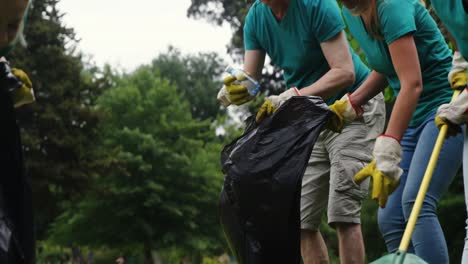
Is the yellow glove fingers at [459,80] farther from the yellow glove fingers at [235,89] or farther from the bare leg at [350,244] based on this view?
the yellow glove fingers at [235,89]

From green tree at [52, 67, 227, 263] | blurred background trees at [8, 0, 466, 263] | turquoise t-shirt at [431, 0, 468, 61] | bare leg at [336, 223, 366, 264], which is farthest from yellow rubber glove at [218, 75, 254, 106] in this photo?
green tree at [52, 67, 227, 263]

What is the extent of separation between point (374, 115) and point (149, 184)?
62.0 ft

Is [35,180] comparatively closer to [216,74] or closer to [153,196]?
[153,196]

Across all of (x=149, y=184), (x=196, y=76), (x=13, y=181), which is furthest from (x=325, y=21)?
(x=196, y=76)

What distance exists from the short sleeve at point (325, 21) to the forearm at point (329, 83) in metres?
0.18

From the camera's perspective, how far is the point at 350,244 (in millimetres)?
4008

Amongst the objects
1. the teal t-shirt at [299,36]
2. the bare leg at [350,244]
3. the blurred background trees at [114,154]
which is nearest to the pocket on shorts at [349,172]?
the bare leg at [350,244]

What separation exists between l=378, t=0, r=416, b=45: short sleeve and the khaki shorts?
79cm

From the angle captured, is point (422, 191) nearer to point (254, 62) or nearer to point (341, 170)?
point (341, 170)

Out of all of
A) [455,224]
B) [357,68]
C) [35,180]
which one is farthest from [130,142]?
[357,68]

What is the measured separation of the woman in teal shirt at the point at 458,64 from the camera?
3035mm

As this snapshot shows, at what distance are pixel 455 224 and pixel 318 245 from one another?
1343 centimetres

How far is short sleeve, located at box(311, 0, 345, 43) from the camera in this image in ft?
13.4

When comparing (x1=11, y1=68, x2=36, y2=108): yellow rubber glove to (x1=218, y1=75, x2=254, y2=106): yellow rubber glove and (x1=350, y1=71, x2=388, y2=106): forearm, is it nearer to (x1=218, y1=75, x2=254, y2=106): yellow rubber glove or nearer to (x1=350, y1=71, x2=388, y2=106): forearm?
(x1=218, y1=75, x2=254, y2=106): yellow rubber glove
